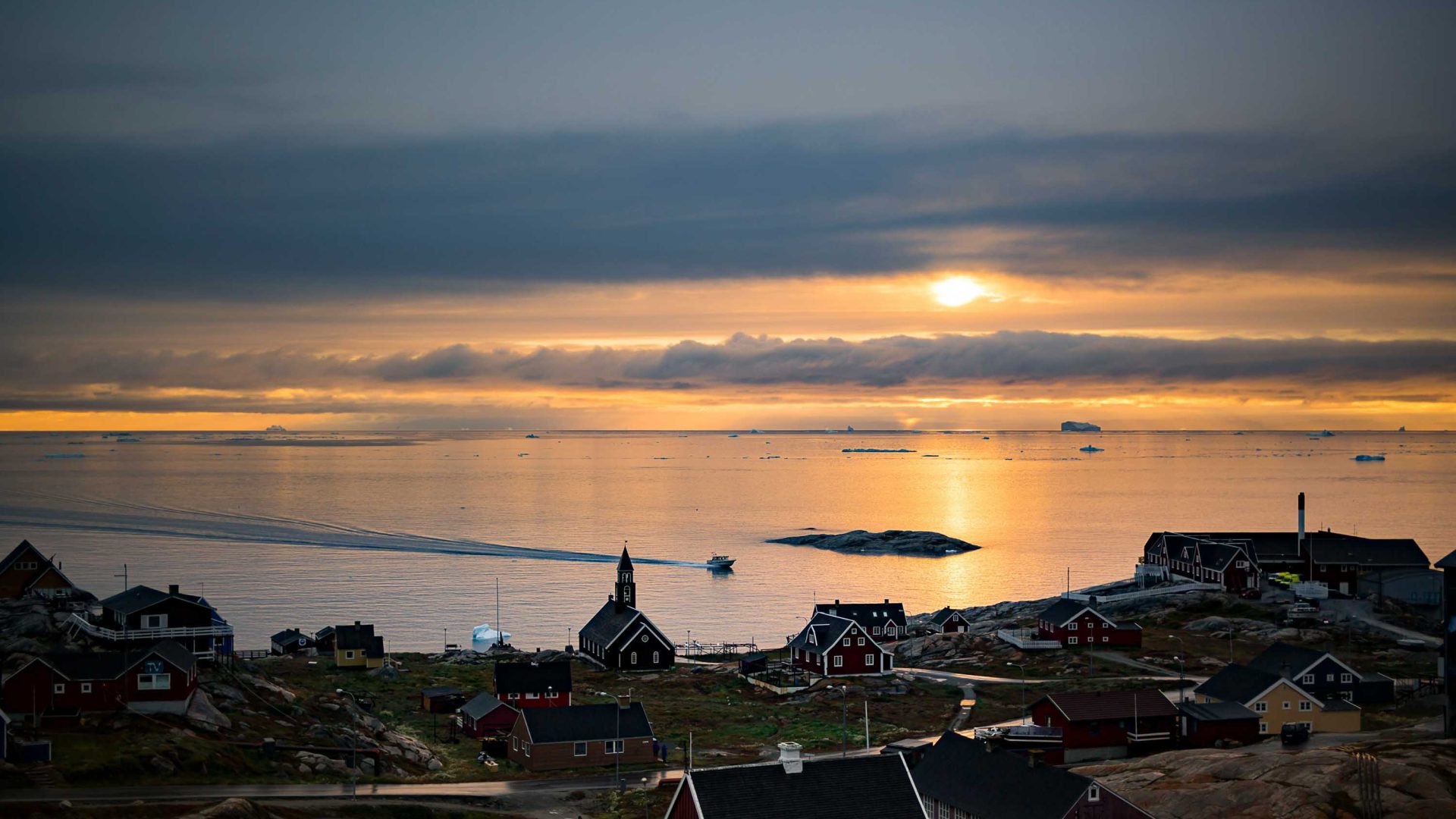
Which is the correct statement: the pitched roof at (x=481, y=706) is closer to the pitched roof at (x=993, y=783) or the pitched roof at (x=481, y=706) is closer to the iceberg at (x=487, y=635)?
the pitched roof at (x=993, y=783)

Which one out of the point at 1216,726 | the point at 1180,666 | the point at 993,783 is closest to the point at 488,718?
the point at 993,783

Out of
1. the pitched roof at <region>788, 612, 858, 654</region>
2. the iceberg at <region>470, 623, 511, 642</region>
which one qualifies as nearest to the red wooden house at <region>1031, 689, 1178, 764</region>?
the pitched roof at <region>788, 612, 858, 654</region>

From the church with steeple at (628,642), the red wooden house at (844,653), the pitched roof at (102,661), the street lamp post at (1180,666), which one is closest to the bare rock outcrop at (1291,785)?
the street lamp post at (1180,666)

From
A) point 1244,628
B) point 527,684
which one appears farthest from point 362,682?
point 1244,628

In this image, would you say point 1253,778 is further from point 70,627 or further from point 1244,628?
point 70,627

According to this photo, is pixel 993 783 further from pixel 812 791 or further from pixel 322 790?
pixel 322 790

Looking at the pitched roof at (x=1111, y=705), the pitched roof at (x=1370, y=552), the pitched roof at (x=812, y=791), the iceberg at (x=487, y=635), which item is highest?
the pitched roof at (x=812, y=791)
